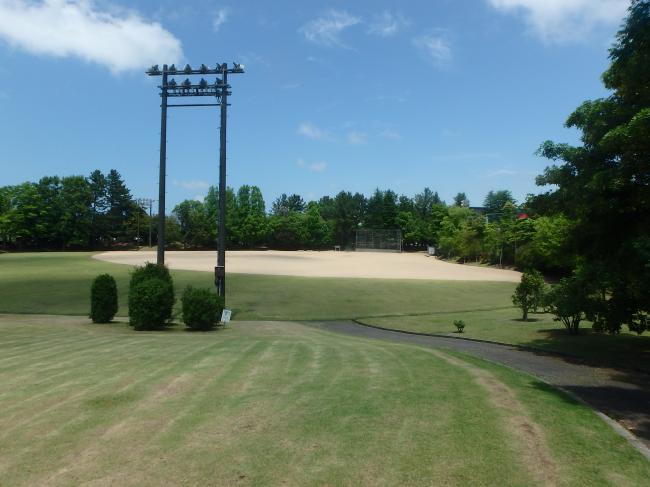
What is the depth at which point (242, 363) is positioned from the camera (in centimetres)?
1017

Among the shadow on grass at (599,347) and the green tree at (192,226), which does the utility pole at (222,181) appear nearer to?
the shadow on grass at (599,347)

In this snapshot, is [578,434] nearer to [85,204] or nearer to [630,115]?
[630,115]

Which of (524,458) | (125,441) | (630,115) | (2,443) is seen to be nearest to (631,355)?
(630,115)

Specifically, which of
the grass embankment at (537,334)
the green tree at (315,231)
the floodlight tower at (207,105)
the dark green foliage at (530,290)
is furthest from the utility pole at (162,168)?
the green tree at (315,231)

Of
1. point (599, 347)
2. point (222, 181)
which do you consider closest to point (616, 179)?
point (599, 347)

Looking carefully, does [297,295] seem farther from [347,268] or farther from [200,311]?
[347,268]

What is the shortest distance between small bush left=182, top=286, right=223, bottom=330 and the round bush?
3.17 ft

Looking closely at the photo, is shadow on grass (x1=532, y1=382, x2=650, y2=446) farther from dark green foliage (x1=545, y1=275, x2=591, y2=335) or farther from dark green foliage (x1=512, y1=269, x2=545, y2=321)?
dark green foliage (x1=512, y1=269, x2=545, y2=321)

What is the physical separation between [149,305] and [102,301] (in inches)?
122

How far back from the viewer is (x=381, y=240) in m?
114

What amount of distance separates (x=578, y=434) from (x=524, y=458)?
59.3 inches

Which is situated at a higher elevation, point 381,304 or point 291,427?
point 291,427

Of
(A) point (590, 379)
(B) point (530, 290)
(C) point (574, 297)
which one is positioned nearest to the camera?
(A) point (590, 379)

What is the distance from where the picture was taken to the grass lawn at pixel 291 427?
5031mm
